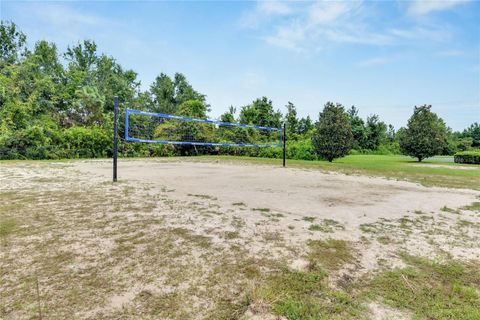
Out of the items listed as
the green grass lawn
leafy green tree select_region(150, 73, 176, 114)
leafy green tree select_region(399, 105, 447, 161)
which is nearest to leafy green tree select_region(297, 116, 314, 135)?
leafy green tree select_region(399, 105, 447, 161)

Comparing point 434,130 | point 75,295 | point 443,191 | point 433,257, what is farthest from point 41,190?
point 434,130

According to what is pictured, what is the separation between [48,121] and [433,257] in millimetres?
19949

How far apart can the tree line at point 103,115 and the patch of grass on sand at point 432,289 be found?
11.9 metres

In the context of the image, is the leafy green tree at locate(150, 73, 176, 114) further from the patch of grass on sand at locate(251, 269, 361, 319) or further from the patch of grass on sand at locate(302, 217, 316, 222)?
the patch of grass on sand at locate(251, 269, 361, 319)

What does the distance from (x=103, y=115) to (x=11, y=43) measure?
9.16 metres

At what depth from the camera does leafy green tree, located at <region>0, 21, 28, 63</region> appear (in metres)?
19.2

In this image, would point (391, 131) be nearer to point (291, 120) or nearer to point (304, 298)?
Result: point (291, 120)

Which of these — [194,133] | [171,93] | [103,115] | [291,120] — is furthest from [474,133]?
[103,115]

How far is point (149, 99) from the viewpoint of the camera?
99.6 ft

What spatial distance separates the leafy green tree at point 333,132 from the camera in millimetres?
13047

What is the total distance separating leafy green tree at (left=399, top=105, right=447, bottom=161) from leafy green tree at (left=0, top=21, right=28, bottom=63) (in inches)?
1119

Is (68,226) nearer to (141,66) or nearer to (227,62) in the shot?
(227,62)

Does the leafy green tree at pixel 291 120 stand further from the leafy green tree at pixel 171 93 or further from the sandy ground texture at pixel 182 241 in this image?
the sandy ground texture at pixel 182 241

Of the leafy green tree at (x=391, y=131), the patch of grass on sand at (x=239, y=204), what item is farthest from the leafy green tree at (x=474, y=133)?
the patch of grass on sand at (x=239, y=204)
